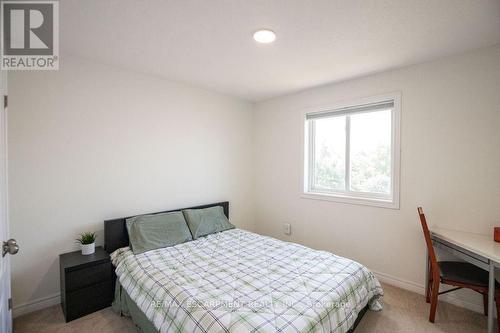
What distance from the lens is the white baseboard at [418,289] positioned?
217 centimetres

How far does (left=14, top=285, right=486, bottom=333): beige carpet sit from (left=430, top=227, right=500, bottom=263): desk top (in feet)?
2.30

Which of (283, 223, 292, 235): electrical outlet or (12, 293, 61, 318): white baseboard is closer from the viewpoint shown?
(12, 293, 61, 318): white baseboard

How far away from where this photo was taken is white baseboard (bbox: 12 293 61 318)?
6.71 ft

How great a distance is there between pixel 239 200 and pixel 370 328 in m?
2.40

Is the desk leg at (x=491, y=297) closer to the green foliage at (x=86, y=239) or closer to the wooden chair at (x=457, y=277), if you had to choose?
the wooden chair at (x=457, y=277)

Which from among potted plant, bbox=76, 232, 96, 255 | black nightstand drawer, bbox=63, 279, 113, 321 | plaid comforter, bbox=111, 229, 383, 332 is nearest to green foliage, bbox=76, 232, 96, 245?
potted plant, bbox=76, 232, 96, 255

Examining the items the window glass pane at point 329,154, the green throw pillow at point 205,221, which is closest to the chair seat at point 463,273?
the window glass pane at point 329,154

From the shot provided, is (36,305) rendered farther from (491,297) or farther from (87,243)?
(491,297)

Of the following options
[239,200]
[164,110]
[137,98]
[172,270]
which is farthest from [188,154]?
[172,270]

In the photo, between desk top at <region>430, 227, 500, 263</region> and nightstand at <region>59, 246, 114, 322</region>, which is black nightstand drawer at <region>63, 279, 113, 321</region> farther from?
desk top at <region>430, 227, 500, 263</region>

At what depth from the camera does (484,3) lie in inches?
60.1

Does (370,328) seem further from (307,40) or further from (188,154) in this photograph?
(188,154)

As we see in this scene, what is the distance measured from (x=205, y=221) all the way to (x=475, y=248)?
257 cm

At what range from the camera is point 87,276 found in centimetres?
208
